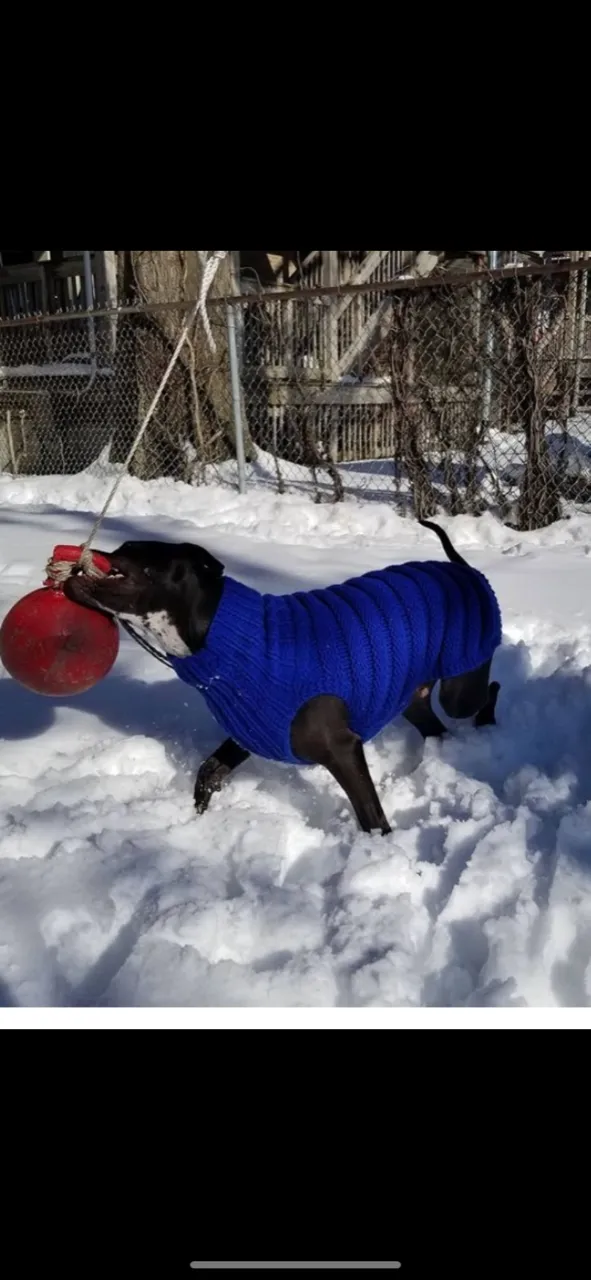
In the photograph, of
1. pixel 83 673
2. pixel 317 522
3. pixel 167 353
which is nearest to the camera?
pixel 83 673

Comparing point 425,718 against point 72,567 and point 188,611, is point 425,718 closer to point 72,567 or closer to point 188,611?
point 188,611

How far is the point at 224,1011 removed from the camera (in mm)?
1008

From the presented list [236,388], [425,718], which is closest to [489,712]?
[425,718]

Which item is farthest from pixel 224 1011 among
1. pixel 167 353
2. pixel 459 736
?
pixel 167 353

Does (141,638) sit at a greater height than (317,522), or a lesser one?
greater

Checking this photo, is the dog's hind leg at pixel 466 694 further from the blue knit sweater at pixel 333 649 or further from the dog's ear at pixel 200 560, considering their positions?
the dog's ear at pixel 200 560

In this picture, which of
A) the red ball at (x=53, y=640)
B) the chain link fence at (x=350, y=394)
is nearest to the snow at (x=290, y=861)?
the red ball at (x=53, y=640)

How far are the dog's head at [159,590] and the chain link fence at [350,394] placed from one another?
2593 millimetres

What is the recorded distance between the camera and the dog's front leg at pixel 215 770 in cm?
174

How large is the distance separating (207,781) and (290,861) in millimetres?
273

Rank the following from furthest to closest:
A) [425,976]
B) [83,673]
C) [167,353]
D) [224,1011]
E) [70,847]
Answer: [167,353] < [70,847] < [83,673] < [425,976] < [224,1011]

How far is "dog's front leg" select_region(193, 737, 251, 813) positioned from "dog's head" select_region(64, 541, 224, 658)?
444 millimetres

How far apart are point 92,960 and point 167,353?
443 centimetres

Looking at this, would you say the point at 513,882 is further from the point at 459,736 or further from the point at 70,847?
the point at 70,847
